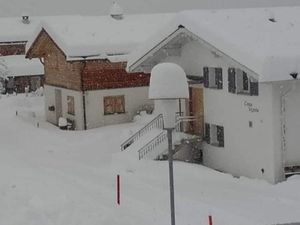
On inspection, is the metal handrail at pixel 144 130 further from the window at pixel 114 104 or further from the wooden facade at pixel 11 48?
the wooden facade at pixel 11 48

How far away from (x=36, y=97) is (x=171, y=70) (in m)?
35.5

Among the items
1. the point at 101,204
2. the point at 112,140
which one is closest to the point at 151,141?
the point at 112,140

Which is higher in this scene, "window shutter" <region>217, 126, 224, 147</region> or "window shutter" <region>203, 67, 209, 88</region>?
"window shutter" <region>203, 67, 209, 88</region>

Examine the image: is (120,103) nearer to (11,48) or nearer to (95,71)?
(95,71)

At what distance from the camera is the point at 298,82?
20.1 metres

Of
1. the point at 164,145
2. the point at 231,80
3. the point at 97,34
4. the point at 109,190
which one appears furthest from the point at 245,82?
the point at 97,34

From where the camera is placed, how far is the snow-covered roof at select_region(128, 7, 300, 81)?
1861cm

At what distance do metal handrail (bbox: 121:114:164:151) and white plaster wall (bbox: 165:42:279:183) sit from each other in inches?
93.8

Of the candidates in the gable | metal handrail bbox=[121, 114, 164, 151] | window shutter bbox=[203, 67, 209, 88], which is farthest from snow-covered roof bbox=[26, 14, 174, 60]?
window shutter bbox=[203, 67, 209, 88]

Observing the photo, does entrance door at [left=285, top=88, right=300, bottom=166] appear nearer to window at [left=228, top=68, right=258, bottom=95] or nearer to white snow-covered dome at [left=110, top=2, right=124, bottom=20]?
window at [left=228, top=68, right=258, bottom=95]

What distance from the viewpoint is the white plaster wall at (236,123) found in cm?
2007

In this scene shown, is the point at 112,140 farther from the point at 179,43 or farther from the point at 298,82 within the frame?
the point at 298,82

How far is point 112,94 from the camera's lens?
105ft

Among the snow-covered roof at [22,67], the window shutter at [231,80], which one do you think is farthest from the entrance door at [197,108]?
the snow-covered roof at [22,67]
